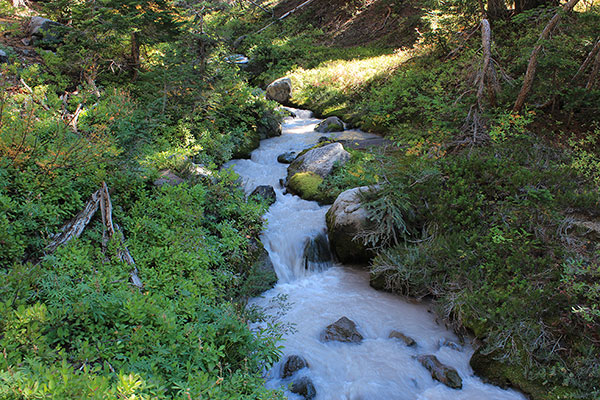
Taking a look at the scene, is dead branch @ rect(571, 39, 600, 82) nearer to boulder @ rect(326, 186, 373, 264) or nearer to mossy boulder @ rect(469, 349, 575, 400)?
boulder @ rect(326, 186, 373, 264)

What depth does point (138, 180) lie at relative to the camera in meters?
6.60

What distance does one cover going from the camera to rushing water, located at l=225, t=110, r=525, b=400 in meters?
5.12

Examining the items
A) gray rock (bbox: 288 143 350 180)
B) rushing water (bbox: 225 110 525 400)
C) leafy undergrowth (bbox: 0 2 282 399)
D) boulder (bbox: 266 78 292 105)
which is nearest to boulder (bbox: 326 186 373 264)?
rushing water (bbox: 225 110 525 400)

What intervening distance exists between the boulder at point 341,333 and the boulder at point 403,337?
0.55m

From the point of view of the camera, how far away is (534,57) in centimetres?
826

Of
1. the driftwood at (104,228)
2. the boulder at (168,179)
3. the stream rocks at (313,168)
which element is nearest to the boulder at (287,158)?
the stream rocks at (313,168)

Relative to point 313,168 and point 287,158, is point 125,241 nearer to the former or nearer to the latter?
point 313,168

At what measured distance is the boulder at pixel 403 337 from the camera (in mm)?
5926

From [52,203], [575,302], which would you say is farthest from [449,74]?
[52,203]

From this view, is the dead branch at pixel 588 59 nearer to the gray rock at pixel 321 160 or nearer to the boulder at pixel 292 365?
the gray rock at pixel 321 160

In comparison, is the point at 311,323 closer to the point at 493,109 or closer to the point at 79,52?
the point at 493,109

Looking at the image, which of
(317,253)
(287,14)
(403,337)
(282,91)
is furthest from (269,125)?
(287,14)

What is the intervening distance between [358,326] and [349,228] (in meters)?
2.21

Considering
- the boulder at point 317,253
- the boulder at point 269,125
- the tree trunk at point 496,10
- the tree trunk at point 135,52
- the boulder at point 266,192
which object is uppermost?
the tree trunk at point 496,10
